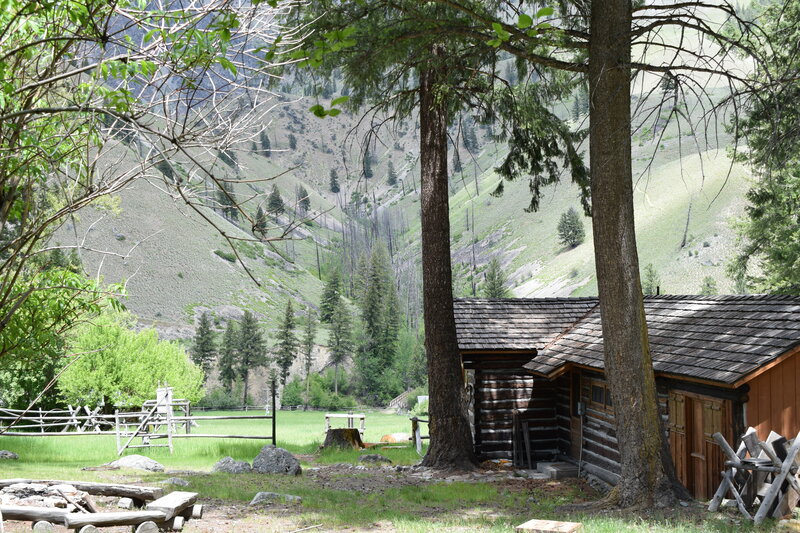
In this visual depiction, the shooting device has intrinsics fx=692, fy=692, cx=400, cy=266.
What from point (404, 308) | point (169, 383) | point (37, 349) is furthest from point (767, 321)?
point (404, 308)

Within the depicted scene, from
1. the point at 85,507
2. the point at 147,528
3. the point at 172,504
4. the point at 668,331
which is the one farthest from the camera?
the point at 668,331

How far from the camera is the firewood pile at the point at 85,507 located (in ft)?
23.7

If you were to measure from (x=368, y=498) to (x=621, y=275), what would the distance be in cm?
564

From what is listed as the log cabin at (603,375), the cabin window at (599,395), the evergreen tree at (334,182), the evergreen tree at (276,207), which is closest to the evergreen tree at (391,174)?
the evergreen tree at (334,182)

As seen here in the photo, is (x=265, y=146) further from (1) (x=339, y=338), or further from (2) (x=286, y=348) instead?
(2) (x=286, y=348)

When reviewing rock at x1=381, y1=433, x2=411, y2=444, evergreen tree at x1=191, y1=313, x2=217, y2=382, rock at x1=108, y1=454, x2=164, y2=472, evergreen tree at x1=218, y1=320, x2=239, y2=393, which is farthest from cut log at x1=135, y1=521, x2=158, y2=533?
evergreen tree at x1=218, y1=320, x2=239, y2=393

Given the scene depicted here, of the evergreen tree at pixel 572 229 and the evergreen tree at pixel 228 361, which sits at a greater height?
the evergreen tree at pixel 572 229

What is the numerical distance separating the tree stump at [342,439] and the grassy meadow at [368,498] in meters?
1.08

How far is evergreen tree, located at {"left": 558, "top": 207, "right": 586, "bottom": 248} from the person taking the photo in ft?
360

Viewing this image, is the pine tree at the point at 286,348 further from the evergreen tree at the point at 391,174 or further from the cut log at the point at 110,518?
the evergreen tree at the point at 391,174

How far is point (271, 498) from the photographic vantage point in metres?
10.7

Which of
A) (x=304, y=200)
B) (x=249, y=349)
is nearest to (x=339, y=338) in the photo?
(x=249, y=349)

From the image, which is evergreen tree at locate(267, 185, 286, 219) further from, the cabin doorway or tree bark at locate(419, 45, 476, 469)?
tree bark at locate(419, 45, 476, 469)

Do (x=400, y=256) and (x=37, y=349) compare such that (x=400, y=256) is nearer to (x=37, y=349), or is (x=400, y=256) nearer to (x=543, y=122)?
(x=543, y=122)
